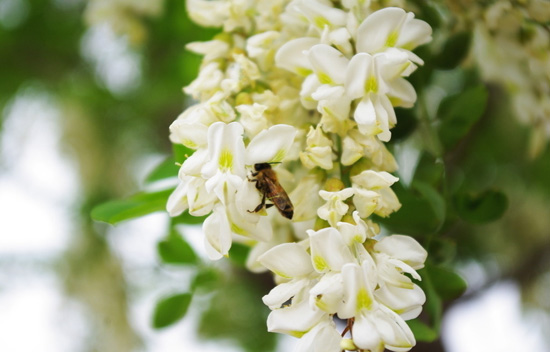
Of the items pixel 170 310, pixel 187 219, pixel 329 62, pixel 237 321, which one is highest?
pixel 329 62

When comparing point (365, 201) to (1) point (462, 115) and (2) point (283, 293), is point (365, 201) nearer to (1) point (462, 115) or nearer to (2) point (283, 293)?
(2) point (283, 293)

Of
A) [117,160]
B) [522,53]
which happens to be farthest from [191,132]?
[117,160]

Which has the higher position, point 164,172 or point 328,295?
point 328,295

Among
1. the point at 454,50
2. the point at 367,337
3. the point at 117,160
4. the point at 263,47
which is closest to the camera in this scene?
the point at 367,337

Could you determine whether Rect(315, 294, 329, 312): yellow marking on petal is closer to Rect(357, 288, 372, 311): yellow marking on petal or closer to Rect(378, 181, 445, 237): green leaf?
Rect(357, 288, 372, 311): yellow marking on petal

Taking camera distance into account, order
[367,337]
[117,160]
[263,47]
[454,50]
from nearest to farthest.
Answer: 1. [367,337]
2. [263,47]
3. [454,50]
4. [117,160]

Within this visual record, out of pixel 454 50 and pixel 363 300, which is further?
pixel 454 50

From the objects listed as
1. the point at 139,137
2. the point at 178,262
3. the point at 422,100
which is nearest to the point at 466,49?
the point at 422,100
